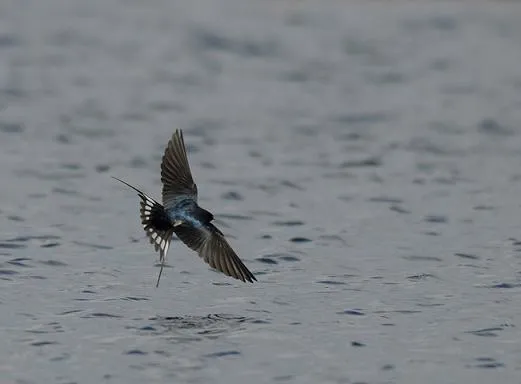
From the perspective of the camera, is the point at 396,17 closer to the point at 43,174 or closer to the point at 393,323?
the point at 43,174

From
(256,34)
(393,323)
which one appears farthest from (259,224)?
(256,34)

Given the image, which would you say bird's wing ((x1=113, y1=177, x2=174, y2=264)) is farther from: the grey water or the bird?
the grey water

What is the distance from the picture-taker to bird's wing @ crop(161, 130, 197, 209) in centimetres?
930

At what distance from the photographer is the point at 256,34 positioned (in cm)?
2030

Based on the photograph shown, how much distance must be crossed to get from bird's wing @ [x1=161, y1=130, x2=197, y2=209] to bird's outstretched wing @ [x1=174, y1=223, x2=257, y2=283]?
0.99ft

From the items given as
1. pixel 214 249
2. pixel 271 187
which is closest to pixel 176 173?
pixel 214 249

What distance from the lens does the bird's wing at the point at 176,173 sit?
9297mm

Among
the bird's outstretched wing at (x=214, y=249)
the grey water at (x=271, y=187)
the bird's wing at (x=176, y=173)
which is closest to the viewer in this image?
the grey water at (x=271, y=187)

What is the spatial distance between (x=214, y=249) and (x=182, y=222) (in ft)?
0.99

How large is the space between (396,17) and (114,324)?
14.1m

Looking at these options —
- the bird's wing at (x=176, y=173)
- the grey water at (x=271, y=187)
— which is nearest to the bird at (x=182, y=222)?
the bird's wing at (x=176, y=173)

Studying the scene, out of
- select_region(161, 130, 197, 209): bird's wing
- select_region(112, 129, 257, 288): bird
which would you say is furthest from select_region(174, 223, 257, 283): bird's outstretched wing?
select_region(161, 130, 197, 209): bird's wing

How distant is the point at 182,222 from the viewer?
29.8 feet

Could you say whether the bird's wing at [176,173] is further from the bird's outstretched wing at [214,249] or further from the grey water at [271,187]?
the grey water at [271,187]
